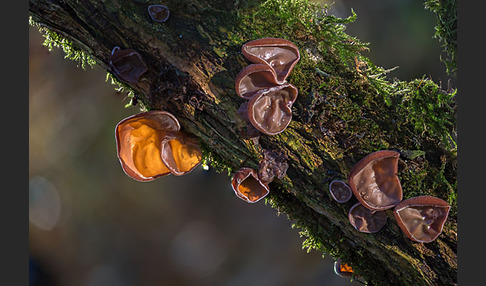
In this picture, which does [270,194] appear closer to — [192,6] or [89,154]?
[192,6]

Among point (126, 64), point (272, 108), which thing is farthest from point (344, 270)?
point (126, 64)

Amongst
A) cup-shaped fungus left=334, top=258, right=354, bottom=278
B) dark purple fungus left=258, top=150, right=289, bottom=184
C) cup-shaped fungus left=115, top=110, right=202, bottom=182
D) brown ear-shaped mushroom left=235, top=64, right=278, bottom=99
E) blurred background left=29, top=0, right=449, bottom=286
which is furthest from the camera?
blurred background left=29, top=0, right=449, bottom=286

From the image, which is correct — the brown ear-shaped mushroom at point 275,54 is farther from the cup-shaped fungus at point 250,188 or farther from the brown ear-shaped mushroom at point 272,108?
the cup-shaped fungus at point 250,188

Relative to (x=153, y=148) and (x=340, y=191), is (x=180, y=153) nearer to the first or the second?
(x=153, y=148)

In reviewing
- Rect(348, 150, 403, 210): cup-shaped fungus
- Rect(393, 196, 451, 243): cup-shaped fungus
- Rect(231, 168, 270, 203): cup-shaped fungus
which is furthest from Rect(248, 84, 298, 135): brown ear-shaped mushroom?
Rect(393, 196, 451, 243): cup-shaped fungus

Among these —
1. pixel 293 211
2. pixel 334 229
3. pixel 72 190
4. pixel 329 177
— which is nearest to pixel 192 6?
pixel 329 177

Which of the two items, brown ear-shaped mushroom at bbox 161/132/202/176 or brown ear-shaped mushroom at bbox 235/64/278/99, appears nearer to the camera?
brown ear-shaped mushroom at bbox 235/64/278/99

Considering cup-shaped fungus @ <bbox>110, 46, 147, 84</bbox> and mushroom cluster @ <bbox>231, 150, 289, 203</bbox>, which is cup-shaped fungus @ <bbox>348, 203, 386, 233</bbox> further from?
cup-shaped fungus @ <bbox>110, 46, 147, 84</bbox>
